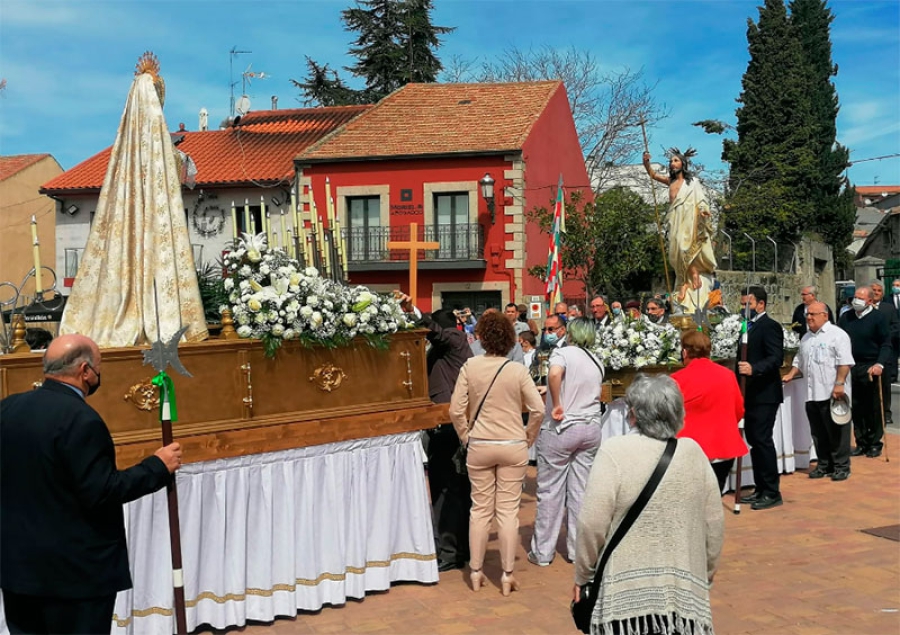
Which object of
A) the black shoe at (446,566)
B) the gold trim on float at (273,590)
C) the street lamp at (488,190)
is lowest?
the black shoe at (446,566)

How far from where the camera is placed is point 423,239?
27.2 m

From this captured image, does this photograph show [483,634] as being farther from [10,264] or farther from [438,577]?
[10,264]

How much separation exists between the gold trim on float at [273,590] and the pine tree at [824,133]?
30.2 metres

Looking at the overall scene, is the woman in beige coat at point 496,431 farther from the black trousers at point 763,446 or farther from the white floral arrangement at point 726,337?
the white floral arrangement at point 726,337

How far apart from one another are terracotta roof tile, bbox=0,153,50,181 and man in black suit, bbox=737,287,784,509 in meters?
31.4

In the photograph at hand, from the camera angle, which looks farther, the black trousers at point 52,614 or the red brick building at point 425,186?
the red brick building at point 425,186

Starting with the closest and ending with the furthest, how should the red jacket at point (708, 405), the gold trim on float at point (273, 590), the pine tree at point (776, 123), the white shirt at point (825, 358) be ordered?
the gold trim on float at point (273, 590) < the red jacket at point (708, 405) < the white shirt at point (825, 358) < the pine tree at point (776, 123)

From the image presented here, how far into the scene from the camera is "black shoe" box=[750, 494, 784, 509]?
8422 millimetres

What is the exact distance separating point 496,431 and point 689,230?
627cm

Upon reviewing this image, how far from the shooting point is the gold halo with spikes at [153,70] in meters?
5.70

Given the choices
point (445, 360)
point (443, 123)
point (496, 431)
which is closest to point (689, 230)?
point (445, 360)

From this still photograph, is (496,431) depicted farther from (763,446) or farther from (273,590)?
(763,446)

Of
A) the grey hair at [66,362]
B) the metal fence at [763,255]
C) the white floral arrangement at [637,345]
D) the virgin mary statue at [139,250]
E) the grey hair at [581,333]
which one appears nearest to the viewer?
the grey hair at [66,362]

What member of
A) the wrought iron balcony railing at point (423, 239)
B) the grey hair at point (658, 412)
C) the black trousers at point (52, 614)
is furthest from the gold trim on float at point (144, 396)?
the wrought iron balcony railing at point (423, 239)
